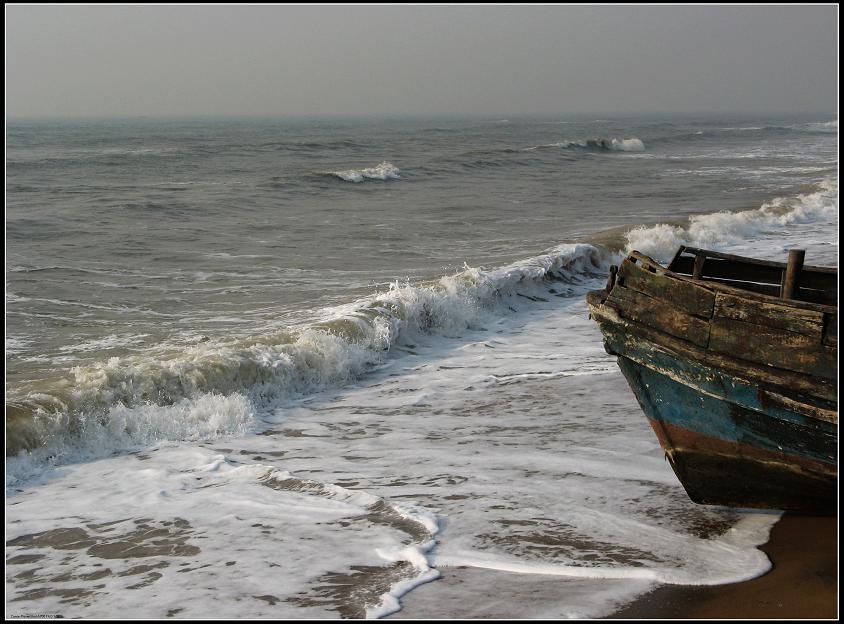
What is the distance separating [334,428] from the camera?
7.95 meters

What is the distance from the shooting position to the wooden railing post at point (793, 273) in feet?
18.9

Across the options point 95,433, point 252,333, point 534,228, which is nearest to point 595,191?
point 534,228

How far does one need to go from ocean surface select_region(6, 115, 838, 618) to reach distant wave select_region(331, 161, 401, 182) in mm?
13171

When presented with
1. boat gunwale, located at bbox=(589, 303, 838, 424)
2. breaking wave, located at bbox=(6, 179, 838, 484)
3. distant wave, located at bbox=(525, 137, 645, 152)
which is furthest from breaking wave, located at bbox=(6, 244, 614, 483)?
distant wave, located at bbox=(525, 137, 645, 152)

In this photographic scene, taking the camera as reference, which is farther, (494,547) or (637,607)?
(494,547)

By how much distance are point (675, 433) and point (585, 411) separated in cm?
235

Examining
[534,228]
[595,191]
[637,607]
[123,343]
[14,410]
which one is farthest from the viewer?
[595,191]

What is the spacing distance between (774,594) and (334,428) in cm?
423

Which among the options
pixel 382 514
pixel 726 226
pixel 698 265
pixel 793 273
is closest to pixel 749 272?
pixel 698 265

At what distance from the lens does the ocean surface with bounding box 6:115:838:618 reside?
5039 mm

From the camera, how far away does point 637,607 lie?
14.8ft

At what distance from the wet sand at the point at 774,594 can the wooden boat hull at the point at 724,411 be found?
0.45 m

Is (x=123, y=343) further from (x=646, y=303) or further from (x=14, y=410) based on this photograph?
(x=646, y=303)

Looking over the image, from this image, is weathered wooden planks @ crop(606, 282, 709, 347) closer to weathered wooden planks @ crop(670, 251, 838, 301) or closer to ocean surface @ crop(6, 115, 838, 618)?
weathered wooden planks @ crop(670, 251, 838, 301)
